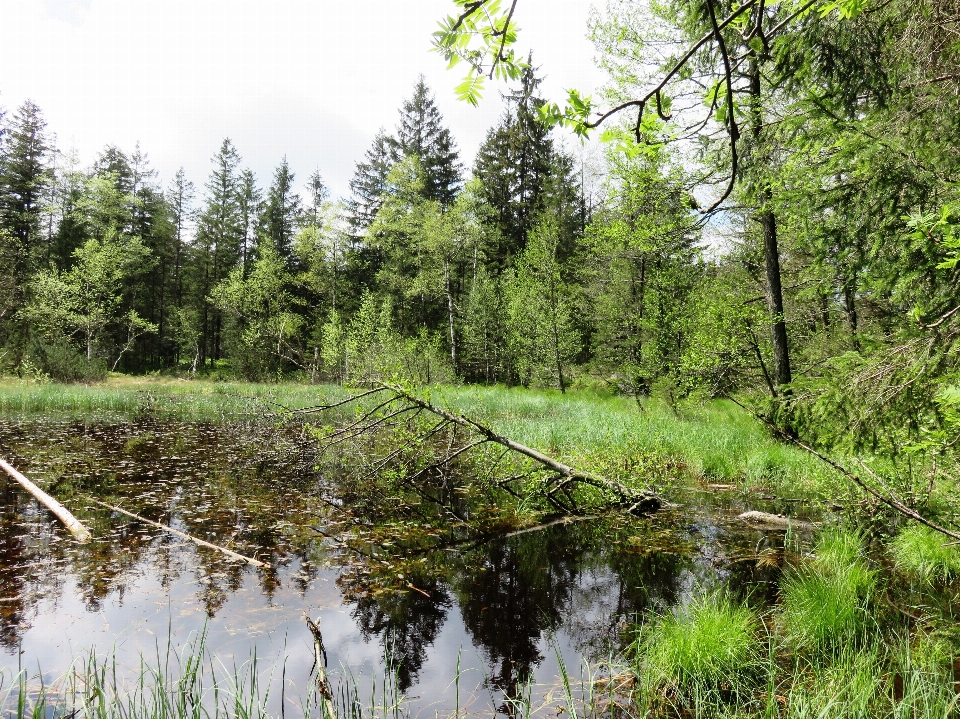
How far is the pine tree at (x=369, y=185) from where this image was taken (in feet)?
127

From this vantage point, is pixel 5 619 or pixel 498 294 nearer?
pixel 5 619

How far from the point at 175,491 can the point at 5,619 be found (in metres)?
3.95

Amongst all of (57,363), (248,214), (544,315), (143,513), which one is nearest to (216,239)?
(248,214)

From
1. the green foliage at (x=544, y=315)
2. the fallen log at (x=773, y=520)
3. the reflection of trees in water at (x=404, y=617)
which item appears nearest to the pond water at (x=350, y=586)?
the reflection of trees in water at (x=404, y=617)

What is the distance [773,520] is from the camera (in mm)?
6016

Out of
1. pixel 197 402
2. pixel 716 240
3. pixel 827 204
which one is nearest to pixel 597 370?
pixel 716 240

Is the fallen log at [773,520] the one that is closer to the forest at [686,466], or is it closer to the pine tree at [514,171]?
the forest at [686,466]

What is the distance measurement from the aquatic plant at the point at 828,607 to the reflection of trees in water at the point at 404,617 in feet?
8.17

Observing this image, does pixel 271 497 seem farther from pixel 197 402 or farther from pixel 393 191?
pixel 393 191

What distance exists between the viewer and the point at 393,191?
33.6 meters

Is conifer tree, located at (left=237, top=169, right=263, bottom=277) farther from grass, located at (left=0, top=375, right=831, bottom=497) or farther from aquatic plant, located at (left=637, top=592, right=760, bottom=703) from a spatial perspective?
aquatic plant, located at (left=637, top=592, right=760, bottom=703)

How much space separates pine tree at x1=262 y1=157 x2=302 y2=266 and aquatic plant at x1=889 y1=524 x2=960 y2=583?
40622mm

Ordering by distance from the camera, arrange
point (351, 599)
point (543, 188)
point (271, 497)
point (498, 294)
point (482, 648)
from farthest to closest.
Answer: point (543, 188) → point (498, 294) → point (271, 497) → point (351, 599) → point (482, 648)

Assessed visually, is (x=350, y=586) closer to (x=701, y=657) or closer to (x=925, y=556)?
(x=701, y=657)
